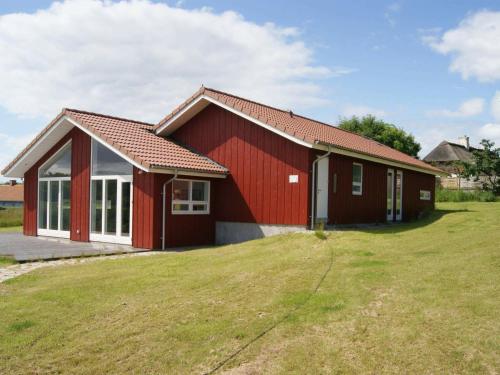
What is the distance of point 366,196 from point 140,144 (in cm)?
801

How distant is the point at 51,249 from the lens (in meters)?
14.2

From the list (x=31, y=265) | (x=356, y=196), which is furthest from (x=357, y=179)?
(x=31, y=265)

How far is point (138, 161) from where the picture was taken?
45.9ft

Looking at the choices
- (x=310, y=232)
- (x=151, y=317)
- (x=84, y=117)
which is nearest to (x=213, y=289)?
(x=151, y=317)

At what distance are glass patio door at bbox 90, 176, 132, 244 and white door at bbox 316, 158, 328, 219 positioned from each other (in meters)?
5.72

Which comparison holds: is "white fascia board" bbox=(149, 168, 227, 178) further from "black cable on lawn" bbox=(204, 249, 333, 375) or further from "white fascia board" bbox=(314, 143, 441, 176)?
"black cable on lawn" bbox=(204, 249, 333, 375)

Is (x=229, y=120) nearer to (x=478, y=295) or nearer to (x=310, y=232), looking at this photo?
(x=310, y=232)

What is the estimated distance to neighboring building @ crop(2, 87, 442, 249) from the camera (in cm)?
1451

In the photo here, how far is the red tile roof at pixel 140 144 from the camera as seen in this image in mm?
14508

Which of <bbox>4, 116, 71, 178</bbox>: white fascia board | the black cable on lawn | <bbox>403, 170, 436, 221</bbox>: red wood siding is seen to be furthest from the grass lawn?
<bbox>403, 170, 436, 221</bbox>: red wood siding

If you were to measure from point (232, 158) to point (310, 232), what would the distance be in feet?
13.8

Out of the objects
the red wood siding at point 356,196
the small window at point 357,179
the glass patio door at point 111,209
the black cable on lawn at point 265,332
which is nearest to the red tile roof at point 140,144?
the glass patio door at point 111,209

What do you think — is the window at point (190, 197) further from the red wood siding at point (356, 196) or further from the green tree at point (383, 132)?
the green tree at point (383, 132)

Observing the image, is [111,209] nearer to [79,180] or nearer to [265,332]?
[79,180]
